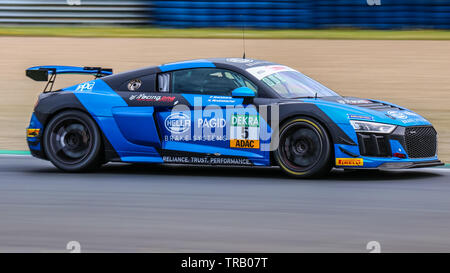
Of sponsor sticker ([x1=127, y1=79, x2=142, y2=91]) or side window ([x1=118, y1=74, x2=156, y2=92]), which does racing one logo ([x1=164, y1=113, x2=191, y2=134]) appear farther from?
sponsor sticker ([x1=127, y1=79, x2=142, y2=91])

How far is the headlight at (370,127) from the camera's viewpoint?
7730mm

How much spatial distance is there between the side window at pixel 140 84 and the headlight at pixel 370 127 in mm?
2136

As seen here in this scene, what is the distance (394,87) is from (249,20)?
5702mm

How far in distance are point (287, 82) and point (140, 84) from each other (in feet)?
5.00

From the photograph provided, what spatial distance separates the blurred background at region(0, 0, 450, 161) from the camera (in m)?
14.8

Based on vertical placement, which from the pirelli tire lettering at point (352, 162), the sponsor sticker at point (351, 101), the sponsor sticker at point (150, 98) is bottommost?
the pirelli tire lettering at point (352, 162)

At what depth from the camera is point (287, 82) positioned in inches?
334

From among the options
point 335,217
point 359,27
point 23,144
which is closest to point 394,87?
point 359,27

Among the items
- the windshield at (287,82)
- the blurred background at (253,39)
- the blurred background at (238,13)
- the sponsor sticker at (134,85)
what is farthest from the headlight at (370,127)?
the blurred background at (238,13)

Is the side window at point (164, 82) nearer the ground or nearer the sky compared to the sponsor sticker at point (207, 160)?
nearer the sky

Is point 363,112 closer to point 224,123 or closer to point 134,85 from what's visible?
point 224,123

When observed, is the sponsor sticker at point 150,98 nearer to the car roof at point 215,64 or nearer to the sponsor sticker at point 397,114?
the car roof at point 215,64

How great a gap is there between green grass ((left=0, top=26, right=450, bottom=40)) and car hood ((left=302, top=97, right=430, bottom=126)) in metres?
10.2
